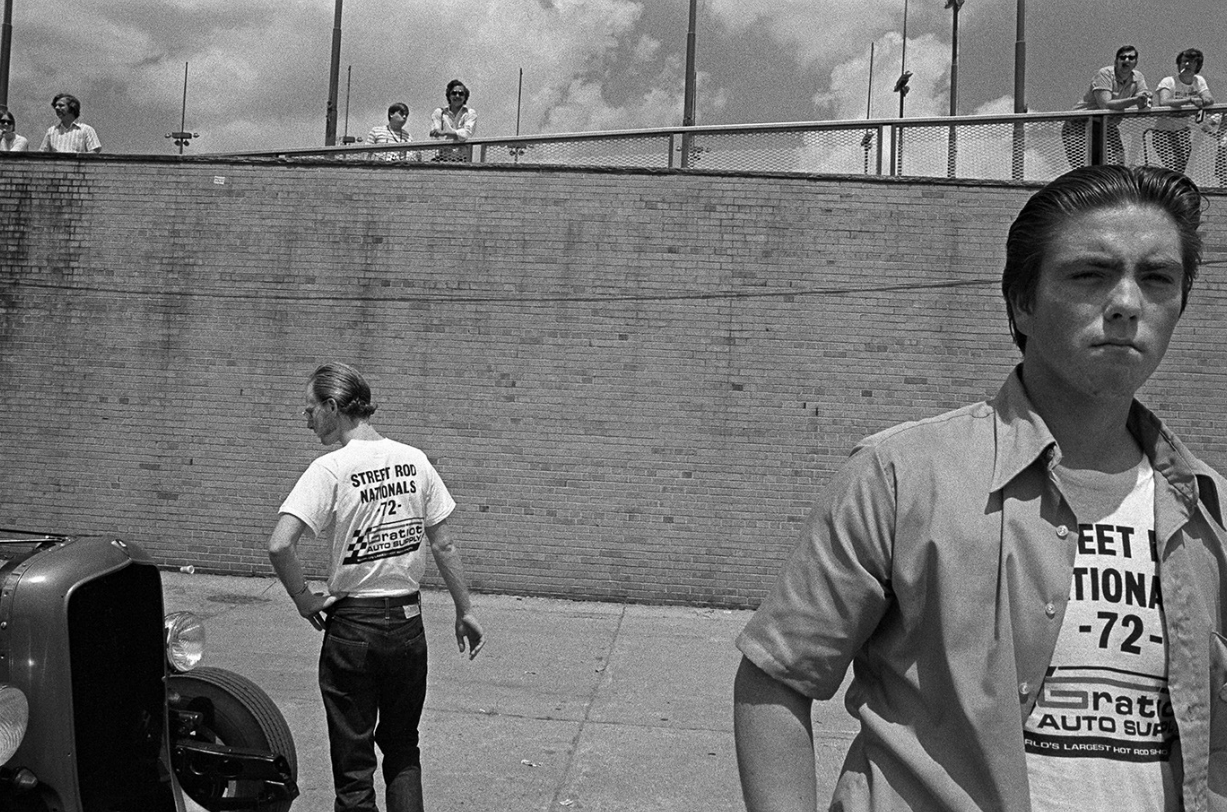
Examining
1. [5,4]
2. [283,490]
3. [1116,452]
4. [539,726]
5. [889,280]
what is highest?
[5,4]

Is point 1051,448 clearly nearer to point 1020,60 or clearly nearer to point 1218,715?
point 1218,715

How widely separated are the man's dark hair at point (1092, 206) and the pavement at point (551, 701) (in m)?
3.60

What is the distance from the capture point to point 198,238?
9.49m

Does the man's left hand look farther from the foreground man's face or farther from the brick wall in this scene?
the brick wall

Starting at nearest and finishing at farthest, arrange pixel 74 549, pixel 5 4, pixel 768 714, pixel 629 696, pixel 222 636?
1. pixel 768 714
2. pixel 74 549
3. pixel 629 696
4. pixel 222 636
5. pixel 5 4

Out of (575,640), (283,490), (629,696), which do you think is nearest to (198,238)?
(283,490)

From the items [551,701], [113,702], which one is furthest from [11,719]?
[551,701]

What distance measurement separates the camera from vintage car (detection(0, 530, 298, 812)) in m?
2.88

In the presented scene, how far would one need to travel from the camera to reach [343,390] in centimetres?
379

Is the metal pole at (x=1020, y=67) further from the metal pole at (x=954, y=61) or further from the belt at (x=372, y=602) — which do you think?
the belt at (x=372, y=602)

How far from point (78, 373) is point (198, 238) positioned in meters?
1.68

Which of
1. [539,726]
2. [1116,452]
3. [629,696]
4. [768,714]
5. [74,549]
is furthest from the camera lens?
[629,696]

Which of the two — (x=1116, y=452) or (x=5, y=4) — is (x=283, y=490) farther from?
(x=5, y=4)

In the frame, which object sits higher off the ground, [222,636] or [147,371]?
[147,371]
